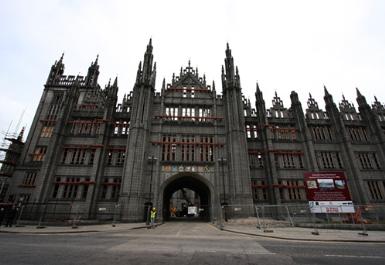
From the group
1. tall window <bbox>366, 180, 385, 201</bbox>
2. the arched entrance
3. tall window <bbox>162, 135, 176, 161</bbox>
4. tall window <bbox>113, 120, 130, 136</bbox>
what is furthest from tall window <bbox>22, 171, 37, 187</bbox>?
tall window <bbox>366, 180, 385, 201</bbox>

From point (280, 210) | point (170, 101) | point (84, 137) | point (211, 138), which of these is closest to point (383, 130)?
point (280, 210)

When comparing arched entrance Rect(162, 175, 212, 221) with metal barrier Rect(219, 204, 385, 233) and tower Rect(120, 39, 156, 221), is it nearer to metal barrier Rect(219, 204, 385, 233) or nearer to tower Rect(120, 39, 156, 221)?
tower Rect(120, 39, 156, 221)

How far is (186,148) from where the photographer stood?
32.2 meters

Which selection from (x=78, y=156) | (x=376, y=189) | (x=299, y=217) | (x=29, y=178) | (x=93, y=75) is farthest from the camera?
(x=93, y=75)

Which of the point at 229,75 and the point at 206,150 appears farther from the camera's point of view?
the point at 229,75

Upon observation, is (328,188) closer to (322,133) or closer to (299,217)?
(299,217)

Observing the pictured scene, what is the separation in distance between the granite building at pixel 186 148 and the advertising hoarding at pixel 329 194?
10.8 m

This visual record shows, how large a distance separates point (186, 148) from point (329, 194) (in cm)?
2008

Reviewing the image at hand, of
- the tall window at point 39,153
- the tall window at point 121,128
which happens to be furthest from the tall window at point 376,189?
the tall window at point 39,153

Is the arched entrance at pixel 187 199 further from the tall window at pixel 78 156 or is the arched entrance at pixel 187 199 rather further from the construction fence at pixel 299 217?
the tall window at pixel 78 156

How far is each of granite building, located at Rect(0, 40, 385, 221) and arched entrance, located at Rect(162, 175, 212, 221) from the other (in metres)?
0.56

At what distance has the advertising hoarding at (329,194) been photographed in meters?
17.9

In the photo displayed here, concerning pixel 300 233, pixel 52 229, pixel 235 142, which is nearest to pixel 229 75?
pixel 235 142

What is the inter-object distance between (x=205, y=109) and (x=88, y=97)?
79.0ft
